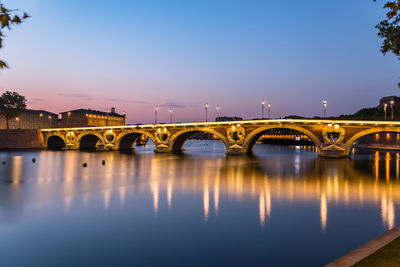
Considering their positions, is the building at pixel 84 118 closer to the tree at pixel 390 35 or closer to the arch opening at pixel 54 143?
the arch opening at pixel 54 143

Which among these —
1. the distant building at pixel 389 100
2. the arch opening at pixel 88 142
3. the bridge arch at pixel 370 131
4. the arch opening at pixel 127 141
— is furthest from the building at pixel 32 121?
the distant building at pixel 389 100

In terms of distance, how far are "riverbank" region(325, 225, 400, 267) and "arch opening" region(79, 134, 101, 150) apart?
98.9 meters

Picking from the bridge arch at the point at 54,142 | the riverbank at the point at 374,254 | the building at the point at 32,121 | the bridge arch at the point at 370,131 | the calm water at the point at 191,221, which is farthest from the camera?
the building at the point at 32,121

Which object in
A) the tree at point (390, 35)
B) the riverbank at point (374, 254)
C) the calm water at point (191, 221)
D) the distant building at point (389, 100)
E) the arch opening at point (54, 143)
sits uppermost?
the distant building at point (389, 100)

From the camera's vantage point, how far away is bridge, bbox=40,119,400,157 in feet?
192

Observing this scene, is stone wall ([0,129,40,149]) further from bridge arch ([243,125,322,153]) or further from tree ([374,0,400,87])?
tree ([374,0,400,87])

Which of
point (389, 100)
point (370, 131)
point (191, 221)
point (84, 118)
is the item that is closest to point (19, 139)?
point (84, 118)

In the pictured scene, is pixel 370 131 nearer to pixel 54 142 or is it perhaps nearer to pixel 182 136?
pixel 182 136

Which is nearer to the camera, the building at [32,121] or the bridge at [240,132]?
the bridge at [240,132]

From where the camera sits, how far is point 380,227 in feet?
56.6

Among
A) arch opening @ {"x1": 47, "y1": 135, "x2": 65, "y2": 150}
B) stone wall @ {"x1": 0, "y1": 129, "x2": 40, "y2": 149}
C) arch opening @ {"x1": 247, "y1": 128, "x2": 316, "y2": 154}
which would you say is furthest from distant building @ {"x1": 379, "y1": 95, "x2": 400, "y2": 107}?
stone wall @ {"x1": 0, "y1": 129, "x2": 40, "y2": 149}

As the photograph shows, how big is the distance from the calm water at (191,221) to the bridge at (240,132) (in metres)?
26.4

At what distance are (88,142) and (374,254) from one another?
345 ft

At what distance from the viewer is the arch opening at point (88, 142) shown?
335 ft
